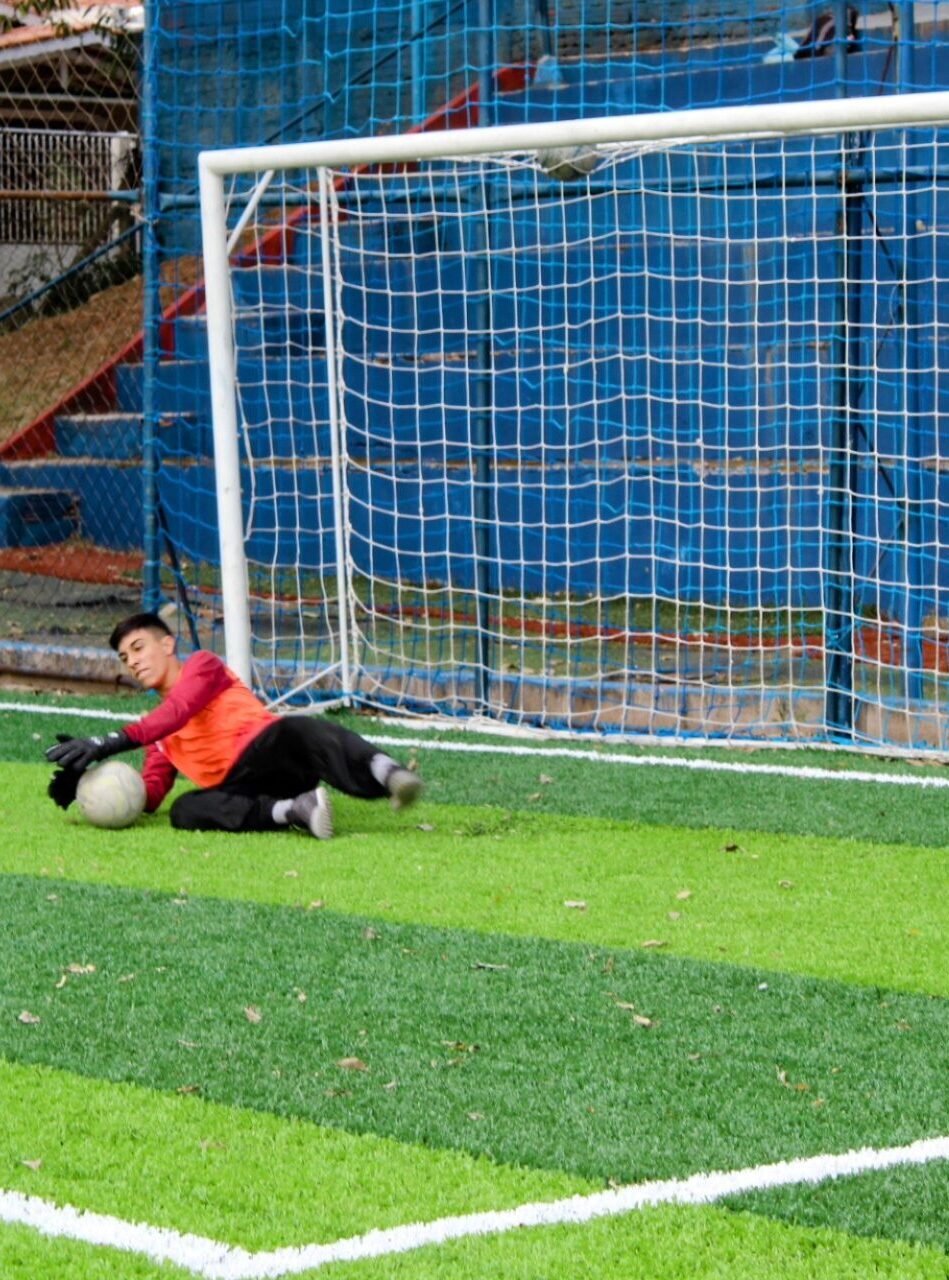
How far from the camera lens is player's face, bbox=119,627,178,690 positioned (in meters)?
6.77

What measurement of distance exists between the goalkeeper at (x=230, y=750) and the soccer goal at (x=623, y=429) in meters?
1.42

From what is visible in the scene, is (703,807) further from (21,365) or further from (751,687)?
(21,365)

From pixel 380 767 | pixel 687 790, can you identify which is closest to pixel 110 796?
pixel 380 767

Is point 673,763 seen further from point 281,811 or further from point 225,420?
point 225,420

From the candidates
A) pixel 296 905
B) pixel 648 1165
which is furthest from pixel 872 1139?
pixel 296 905

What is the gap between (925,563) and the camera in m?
9.12

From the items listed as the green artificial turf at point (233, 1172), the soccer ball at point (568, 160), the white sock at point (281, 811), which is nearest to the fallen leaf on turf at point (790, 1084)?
the green artificial turf at point (233, 1172)

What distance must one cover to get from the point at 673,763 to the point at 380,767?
78.4 inches

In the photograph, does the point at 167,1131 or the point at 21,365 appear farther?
the point at 21,365

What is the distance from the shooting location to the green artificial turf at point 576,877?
5250mm

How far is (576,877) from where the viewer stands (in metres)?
6.02

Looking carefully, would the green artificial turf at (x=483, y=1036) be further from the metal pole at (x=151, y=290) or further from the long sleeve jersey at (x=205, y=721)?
the metal pole at (x=151, y=290)

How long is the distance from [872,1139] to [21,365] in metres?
13.1

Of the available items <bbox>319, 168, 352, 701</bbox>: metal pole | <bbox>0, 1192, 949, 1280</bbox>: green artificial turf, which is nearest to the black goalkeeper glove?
<bbox>319, 168, 352, 701</bbox>: metal pole
